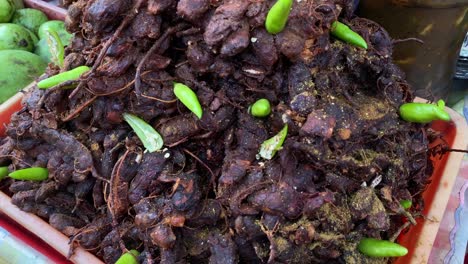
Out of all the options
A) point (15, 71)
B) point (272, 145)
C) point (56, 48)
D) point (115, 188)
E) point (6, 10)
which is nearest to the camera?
point (272, 145)

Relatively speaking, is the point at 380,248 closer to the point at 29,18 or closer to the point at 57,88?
the point at 57,88

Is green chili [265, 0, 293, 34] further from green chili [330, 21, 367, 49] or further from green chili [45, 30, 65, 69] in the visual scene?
green chili [45, 30, 65, 69]

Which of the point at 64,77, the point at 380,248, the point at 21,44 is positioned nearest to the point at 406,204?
the point at 380,248

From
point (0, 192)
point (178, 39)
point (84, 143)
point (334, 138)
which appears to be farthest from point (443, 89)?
point (0, 192)

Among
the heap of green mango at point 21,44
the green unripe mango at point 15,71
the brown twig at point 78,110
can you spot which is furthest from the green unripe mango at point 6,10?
the brown twig at point 78,110

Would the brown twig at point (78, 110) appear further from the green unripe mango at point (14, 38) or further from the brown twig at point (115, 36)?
the green unripe mango at point (14, 38)

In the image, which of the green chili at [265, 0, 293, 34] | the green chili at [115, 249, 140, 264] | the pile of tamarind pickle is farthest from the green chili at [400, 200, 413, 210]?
the green chili at [115, 249, 140, 264]
